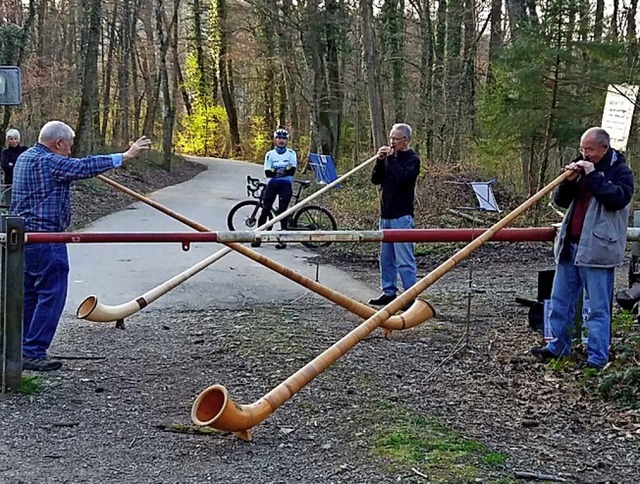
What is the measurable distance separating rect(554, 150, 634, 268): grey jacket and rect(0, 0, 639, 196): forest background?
8.14 meters

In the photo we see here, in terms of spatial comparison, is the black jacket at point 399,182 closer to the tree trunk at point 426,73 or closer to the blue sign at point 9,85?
the blue sign at point 9,85

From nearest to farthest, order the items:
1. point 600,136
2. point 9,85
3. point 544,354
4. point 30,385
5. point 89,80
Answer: point 30,385, point 600,136, point 544,354, point 9,85, point 89,80

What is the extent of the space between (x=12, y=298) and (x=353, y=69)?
2923 cm

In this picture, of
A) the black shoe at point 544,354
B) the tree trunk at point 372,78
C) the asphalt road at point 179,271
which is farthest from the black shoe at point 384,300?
the tree trunk at point 372,78

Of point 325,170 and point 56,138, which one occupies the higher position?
point 56,138

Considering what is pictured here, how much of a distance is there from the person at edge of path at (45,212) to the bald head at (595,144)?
3.26 meters

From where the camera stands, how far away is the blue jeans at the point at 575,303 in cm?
648

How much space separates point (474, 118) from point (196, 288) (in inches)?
590

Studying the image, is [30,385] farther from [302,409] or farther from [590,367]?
[590,367]

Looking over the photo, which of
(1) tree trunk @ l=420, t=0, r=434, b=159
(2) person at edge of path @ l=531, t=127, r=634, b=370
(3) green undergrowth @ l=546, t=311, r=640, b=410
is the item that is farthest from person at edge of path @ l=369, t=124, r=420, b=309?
(1) tree trunk @ l=420, t=0, r=434, b=159

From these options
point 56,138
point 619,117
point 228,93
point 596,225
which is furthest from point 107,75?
point 596,225

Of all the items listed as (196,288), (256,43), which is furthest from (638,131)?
(256,43)

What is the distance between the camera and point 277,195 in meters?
15.1

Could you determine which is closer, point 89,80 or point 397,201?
point 397,201
